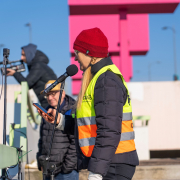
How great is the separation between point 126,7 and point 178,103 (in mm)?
4511

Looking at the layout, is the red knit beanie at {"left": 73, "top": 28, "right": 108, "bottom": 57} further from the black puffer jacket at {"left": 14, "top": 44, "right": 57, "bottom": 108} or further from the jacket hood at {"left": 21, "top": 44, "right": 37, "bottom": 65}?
the jacket hood at {"left": 21, "top": 44, "right": 37, "bottom": 65}

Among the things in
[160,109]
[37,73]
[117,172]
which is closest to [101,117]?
[117,172]

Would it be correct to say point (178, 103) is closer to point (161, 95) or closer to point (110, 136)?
point (161, 95)

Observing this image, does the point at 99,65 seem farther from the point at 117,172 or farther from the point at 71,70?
the point at 117,172

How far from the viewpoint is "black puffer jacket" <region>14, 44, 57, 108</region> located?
502 cm

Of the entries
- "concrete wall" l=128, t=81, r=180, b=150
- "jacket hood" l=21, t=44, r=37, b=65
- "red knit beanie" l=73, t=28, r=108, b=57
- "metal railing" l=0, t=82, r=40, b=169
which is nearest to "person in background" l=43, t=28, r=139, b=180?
"red knit beanie" l=73, t=28, r=108, b=57

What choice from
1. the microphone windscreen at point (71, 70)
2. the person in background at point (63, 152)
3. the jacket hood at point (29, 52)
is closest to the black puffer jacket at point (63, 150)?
the person in background at point (63, 152)

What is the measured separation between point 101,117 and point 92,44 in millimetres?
567

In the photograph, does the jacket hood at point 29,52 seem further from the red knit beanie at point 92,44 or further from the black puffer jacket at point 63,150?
the red knit beanie at point 92,44

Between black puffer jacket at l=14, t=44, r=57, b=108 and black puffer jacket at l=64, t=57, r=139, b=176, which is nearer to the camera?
black puffer jacket at l=64, t=57, r=139, b=176

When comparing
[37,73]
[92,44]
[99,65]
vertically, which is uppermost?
[37,73]

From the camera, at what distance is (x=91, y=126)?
7.16 feet

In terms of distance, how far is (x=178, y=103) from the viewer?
1014cm

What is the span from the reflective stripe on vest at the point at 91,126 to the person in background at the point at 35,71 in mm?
2853
